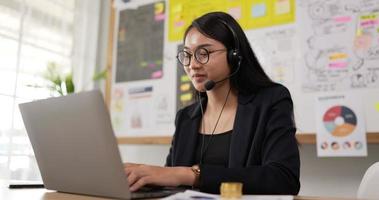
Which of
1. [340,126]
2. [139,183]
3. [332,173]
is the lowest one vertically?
[332,173]

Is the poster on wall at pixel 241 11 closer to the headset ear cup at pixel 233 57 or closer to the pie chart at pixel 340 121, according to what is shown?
the pie chart at pixel 340 121

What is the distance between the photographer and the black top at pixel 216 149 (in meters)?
1.21

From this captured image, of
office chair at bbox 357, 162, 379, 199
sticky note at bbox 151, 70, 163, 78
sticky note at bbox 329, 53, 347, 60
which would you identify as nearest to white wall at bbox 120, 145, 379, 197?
sticky note at bbox 329, 53, 347, 60

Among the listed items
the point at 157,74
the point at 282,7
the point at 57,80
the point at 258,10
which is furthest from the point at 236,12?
the point at 57,80

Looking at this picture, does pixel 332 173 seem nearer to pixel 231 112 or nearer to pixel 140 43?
pixel 231 112

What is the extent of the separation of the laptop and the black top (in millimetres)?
398

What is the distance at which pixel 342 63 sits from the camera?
69.1 inches

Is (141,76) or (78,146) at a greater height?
(141,76)

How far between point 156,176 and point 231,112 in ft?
1.83

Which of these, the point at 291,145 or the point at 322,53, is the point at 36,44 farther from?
the point at 291,145

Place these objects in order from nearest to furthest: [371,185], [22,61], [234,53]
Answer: [371,185] → [234,53] → [22,61]

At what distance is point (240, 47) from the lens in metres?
1.27

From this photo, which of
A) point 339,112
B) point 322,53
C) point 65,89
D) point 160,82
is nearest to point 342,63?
point 322,53

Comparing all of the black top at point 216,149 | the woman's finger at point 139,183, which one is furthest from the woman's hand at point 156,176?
the black top at point 216,149
